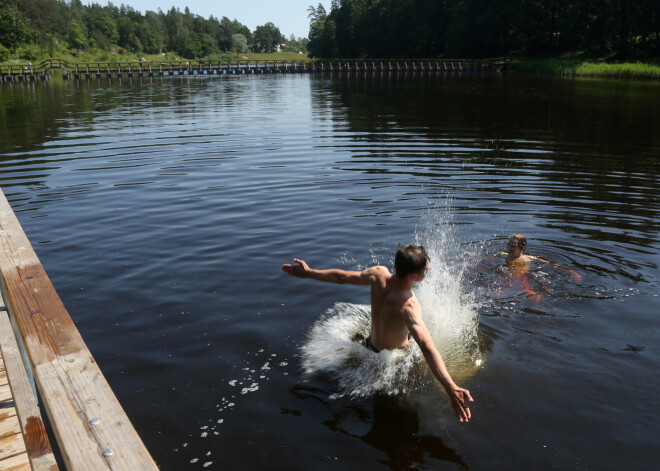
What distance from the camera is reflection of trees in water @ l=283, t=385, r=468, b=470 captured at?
545 centimetres

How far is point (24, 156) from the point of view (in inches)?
842

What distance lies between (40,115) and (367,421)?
36063 mm

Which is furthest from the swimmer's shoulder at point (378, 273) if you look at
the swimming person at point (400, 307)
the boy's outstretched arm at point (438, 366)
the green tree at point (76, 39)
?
the green tree at point (76, 39)

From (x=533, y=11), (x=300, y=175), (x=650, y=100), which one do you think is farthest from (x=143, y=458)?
(x=533, y=11)

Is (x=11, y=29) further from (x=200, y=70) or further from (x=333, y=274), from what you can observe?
(x=333, y=274)

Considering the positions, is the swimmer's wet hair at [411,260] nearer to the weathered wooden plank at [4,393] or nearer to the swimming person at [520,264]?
the weathered wooden plank at [4,393]

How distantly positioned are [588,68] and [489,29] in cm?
4322

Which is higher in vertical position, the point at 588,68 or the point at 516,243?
the point at 588,68

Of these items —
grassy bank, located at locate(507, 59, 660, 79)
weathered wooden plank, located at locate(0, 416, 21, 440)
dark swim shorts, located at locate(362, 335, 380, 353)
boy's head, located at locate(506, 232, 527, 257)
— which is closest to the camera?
weathered wooden plank, located at locate(0, 416, 21, 440)

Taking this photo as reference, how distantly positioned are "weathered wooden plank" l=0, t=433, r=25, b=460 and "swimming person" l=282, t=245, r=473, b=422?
292 centimetres

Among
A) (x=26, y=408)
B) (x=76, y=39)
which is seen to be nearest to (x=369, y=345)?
(x=26, y=408)

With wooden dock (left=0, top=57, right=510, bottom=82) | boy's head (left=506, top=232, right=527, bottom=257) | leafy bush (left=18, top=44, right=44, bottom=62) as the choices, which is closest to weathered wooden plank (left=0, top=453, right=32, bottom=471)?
boy's head (left=506, top=232, right=527, bottom=257)

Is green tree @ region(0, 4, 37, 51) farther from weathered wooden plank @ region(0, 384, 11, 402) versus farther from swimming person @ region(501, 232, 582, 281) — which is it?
weathered wooden plank @ region(0, 384, 11, 402)

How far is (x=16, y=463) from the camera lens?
4145 millimetres
